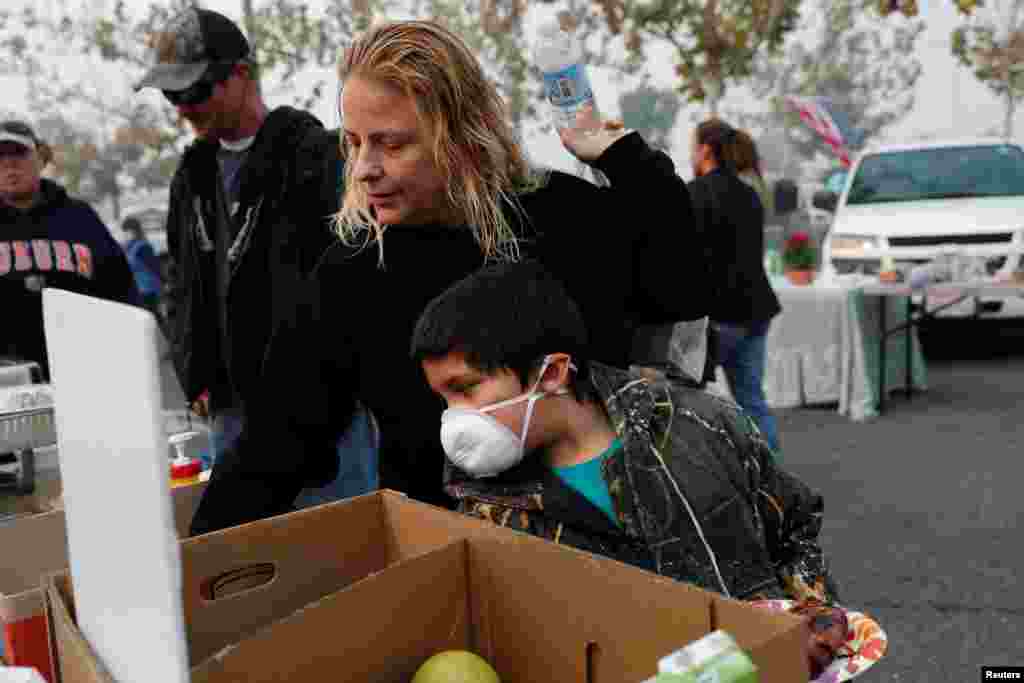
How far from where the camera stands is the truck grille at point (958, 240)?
277 inches

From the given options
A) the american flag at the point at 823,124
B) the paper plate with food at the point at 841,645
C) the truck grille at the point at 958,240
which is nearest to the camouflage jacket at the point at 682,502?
the paper plate with food at the point at 841,645

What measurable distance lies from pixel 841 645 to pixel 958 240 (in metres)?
6.78

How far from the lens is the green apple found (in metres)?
1.13

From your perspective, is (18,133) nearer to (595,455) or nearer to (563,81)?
(563,81)

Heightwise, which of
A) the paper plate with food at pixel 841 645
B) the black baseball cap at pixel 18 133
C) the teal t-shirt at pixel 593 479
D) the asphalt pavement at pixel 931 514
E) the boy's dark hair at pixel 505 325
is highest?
the black baseball cap at pixel 18 133

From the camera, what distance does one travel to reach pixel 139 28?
11734 mm

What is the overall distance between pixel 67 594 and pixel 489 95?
92 centimetres

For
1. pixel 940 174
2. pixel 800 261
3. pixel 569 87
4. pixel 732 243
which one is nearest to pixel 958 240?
pixel 940 174

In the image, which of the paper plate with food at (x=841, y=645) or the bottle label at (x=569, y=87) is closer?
the paper plate with food at (x=841, y=645)

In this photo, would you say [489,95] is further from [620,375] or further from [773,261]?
[773,261]

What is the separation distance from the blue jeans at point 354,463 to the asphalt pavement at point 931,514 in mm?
1886

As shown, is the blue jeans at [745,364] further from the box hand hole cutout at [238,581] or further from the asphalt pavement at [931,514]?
the box hand hole cutout at [238,581]

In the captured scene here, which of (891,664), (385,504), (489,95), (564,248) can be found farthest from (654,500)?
(891,664)

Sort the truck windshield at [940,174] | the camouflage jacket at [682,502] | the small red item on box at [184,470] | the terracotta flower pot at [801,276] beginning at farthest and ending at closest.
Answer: the truck windshield at [940,174], the terracotta flower pot at [801,276], the small red item on box at [184,470], the camouflage jacket at [682,502]
